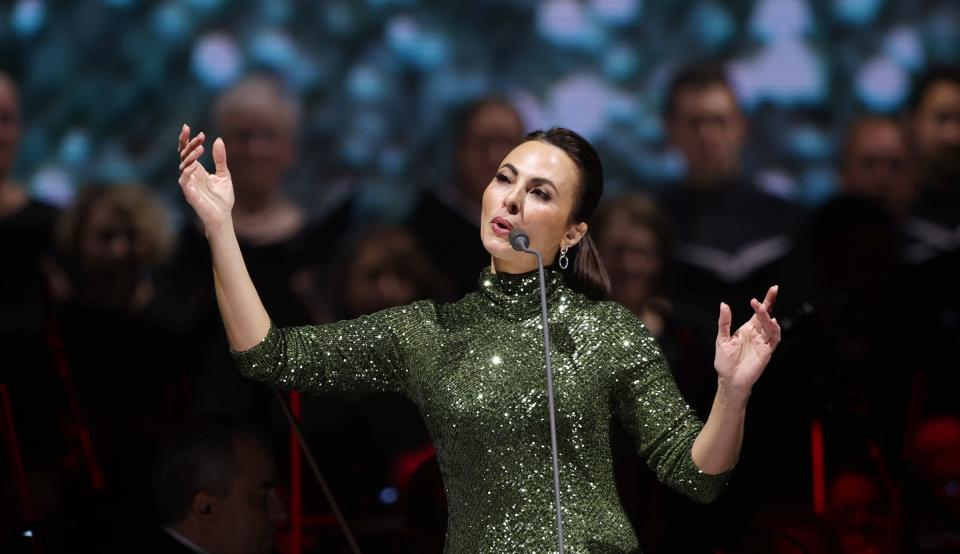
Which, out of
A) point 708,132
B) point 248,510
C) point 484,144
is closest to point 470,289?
point 484,144

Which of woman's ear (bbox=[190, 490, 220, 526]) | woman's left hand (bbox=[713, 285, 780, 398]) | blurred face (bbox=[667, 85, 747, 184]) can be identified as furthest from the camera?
blurred face (bbox=[667, 85, 747, 184])

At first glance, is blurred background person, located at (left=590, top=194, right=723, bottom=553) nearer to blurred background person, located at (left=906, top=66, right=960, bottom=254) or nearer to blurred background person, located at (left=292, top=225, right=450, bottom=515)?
blurred background person, located at (left=292, top=225, right=450, bottom=515)

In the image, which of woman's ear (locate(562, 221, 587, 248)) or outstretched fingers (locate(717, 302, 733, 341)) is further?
woman's ear (locate(562, 221, 587, 248))

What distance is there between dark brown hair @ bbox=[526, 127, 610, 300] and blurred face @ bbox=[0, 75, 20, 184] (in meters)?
2.44

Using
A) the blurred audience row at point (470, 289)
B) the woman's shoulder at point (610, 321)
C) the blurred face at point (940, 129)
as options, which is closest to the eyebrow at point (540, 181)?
the woman's shoulder at point (610, 321)

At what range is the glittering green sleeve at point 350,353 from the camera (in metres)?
2.26

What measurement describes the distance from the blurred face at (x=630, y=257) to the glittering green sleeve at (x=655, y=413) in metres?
1.85

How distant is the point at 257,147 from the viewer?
4172 millimetres

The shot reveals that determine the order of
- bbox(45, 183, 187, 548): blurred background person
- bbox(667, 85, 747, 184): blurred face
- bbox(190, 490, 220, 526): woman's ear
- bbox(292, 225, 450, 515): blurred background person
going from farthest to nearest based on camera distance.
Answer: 1. bbox(667, 85, 747, 184): blurred face
2. bbox(292, 225, 450, 515): blurred background person
3. bbox(45, 183, 187, 548): blurred background person
4. bbox(190, 490, 220, 526): woman's ear

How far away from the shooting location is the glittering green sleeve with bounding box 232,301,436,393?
7.42 feet

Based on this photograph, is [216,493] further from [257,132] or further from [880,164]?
[880,164]

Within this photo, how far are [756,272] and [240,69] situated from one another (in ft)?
6.04

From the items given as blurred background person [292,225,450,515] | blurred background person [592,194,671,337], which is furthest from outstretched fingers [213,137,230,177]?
blurred background person [592,194,671,337]

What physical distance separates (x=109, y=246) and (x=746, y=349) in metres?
2.70
